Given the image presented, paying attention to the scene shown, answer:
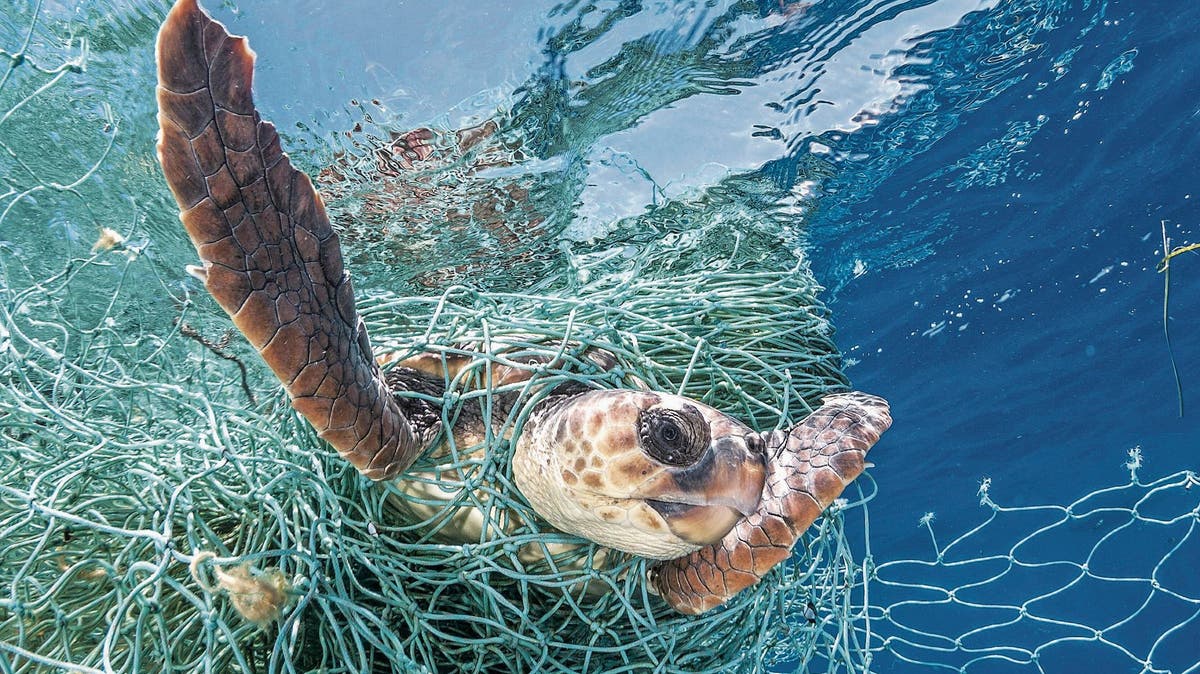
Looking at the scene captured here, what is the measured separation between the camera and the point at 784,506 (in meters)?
1.55

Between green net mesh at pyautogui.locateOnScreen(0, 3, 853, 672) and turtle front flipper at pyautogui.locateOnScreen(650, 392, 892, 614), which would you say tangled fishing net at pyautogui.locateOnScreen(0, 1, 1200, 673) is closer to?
green net mesh at pyautogui.locateOnScreen(0, 3, 853, 672)

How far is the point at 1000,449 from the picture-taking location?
13766 mm

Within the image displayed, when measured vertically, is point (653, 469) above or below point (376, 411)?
below

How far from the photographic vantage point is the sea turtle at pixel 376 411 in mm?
1138

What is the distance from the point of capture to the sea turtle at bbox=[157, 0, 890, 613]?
1.14m

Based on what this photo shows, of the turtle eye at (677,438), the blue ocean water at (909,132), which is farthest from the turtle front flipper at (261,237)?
the blue ocean water at (909,132)

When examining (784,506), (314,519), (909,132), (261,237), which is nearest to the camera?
(261,237)

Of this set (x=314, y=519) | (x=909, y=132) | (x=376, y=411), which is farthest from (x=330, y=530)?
(x=909, y=132)

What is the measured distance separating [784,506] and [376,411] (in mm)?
956

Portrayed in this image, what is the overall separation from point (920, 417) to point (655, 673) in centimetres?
1111

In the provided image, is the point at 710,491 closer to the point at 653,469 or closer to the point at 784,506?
the point at 653,469

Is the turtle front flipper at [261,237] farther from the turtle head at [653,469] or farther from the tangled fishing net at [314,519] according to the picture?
the turtle head at [653,469]

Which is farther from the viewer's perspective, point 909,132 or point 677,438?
point 909,132

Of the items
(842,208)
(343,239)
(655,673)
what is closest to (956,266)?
(842,208)
